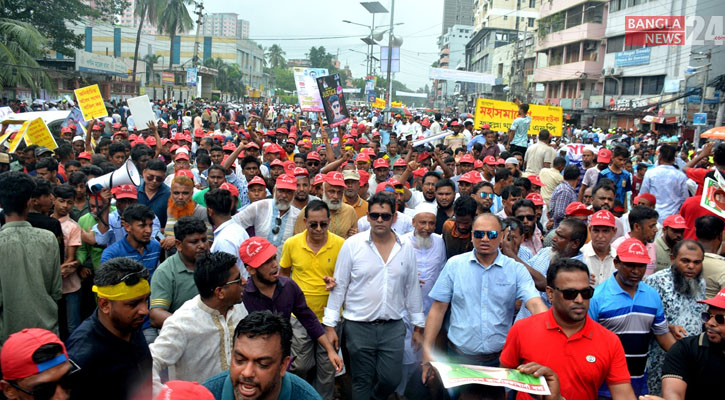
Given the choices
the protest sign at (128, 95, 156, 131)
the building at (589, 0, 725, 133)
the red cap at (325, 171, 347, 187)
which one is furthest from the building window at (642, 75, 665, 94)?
the red cap at (325, 171, 347, 187)

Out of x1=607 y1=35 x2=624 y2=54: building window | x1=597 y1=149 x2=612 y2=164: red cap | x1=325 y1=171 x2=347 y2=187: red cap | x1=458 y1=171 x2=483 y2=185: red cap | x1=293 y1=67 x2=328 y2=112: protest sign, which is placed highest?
x1=607 y1=35 x2=624 y2=54: building window

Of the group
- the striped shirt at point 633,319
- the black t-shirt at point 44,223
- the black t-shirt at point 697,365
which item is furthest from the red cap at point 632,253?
the black t-shirt at point 44,223

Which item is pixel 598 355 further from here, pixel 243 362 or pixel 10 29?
pixel 10 29

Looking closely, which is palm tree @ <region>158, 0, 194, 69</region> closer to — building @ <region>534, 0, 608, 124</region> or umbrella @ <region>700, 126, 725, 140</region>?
building @ <region>534, 0, 608, 124</region>

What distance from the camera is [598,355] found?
3.17 meters

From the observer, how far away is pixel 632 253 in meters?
3.94

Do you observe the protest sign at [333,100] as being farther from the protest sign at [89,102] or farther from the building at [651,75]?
Answer: the building at [651,75]

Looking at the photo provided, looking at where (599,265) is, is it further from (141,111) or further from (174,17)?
(174,17)

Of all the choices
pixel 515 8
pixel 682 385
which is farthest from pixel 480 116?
pixel 515 8

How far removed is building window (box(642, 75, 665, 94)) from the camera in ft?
125

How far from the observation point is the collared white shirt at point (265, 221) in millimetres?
6109

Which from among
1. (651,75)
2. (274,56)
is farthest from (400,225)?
(274,56)

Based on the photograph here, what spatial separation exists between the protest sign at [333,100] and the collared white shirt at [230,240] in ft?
24.5

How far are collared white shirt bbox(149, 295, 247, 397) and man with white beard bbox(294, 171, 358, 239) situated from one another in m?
2.60
